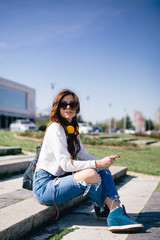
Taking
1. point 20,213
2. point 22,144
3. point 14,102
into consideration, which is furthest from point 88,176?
point 14,102

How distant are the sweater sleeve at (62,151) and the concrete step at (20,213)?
54 cm

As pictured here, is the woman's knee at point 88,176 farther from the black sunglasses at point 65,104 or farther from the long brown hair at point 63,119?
the black sunglasses at point 65,104

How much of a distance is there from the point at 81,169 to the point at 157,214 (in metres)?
1.22

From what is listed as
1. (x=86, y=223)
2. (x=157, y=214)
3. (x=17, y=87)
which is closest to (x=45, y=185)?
(x=86, y=223)

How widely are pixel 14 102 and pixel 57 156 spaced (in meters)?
54.5

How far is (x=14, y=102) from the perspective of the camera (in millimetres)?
55750

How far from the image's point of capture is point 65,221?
3227 mm

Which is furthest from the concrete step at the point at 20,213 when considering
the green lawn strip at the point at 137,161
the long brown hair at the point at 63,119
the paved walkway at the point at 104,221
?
the green lawn strip at the point at 137,161

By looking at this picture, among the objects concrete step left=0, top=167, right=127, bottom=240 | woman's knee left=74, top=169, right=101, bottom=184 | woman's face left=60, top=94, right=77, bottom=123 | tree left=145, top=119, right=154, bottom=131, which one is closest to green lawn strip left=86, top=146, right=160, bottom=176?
concrete step left=0, top=167, right=127, bottom=240

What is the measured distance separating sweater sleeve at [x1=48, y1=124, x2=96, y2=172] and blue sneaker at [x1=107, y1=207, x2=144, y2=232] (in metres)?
0.53

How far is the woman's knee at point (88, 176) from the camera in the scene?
2777 mm

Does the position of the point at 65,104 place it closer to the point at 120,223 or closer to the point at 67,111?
the point at 67,111

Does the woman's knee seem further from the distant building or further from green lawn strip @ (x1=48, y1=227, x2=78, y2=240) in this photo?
the distant building

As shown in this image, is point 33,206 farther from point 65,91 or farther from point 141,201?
point 141,201
